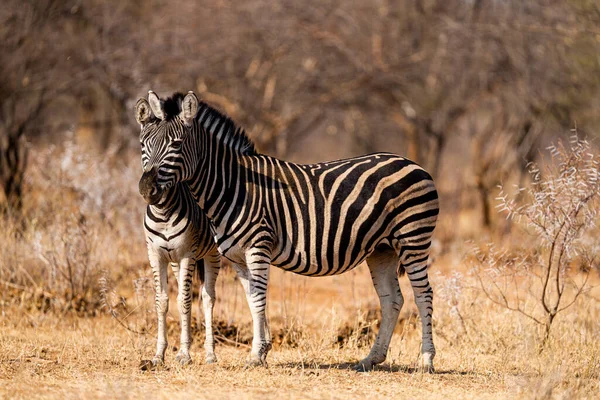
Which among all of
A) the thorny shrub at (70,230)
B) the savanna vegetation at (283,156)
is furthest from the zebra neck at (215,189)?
the thorny shrub at (70,230)

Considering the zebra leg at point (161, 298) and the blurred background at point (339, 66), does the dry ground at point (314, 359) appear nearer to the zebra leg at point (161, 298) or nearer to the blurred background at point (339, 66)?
the zebra leg at point (161, 298)

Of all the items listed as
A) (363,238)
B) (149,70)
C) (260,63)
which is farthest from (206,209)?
(260,63)

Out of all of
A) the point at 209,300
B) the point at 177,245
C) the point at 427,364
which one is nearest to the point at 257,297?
the point at 209,300

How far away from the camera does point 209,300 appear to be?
7.55 m

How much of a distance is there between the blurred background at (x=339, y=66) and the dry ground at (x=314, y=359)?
288 inches

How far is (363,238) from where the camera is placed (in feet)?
23.8

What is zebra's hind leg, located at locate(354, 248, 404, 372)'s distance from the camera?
7.52 meters

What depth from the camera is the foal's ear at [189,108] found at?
6.86 m

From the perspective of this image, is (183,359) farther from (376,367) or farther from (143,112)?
(143,112)

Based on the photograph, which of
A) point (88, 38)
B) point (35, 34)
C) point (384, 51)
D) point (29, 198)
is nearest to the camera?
point (29, 198)

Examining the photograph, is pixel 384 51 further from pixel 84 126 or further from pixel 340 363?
pixel 340 363

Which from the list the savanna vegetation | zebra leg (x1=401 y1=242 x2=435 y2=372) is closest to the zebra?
the savanna vegetation

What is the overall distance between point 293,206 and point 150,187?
1288 mm

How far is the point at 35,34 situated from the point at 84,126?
6.25m
